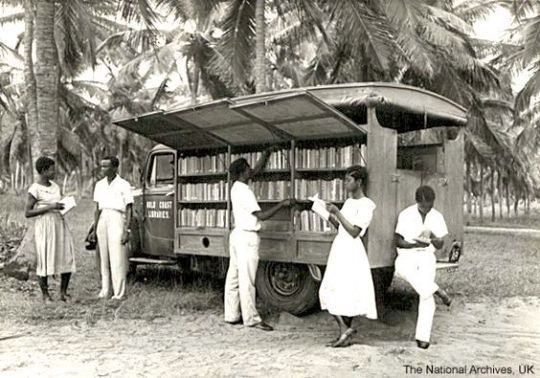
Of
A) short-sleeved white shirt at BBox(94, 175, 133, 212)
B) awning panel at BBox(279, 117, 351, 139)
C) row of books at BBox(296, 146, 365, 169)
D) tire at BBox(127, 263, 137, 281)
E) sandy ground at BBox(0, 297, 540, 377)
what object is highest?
awning panel at BBox(279, 117, 351, 139)

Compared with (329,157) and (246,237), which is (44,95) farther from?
(329,157)

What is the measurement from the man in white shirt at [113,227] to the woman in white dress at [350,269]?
298 centimetres

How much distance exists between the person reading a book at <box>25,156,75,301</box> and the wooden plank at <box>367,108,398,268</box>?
360 centimetres

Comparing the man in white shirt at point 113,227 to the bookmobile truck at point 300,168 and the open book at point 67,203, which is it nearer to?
the open book at point 67,203

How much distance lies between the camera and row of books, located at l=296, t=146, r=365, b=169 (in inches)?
258

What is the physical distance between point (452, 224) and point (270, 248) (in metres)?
2.21

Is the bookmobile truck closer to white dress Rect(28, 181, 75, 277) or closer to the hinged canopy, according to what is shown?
the hinged canopy

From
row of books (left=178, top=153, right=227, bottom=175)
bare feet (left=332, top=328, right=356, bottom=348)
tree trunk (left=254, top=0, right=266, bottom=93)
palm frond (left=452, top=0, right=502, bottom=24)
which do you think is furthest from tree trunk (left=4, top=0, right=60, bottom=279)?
palm frond (left=452, top=0, right=502, bottom=24)

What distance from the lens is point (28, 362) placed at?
5047 mm

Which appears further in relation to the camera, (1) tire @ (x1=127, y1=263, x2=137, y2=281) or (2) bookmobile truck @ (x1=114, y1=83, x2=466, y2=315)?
(1) tire @ (x1=127, y1=263, x2=137, y2=281)

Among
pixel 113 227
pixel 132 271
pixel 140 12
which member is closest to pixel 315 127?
pixel 113 227

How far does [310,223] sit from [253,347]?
5.53ft

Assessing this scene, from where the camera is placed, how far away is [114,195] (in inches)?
303

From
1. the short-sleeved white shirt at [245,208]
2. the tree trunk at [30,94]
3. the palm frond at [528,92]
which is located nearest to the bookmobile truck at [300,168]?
the short-sleeved white shirt at [245,208]
